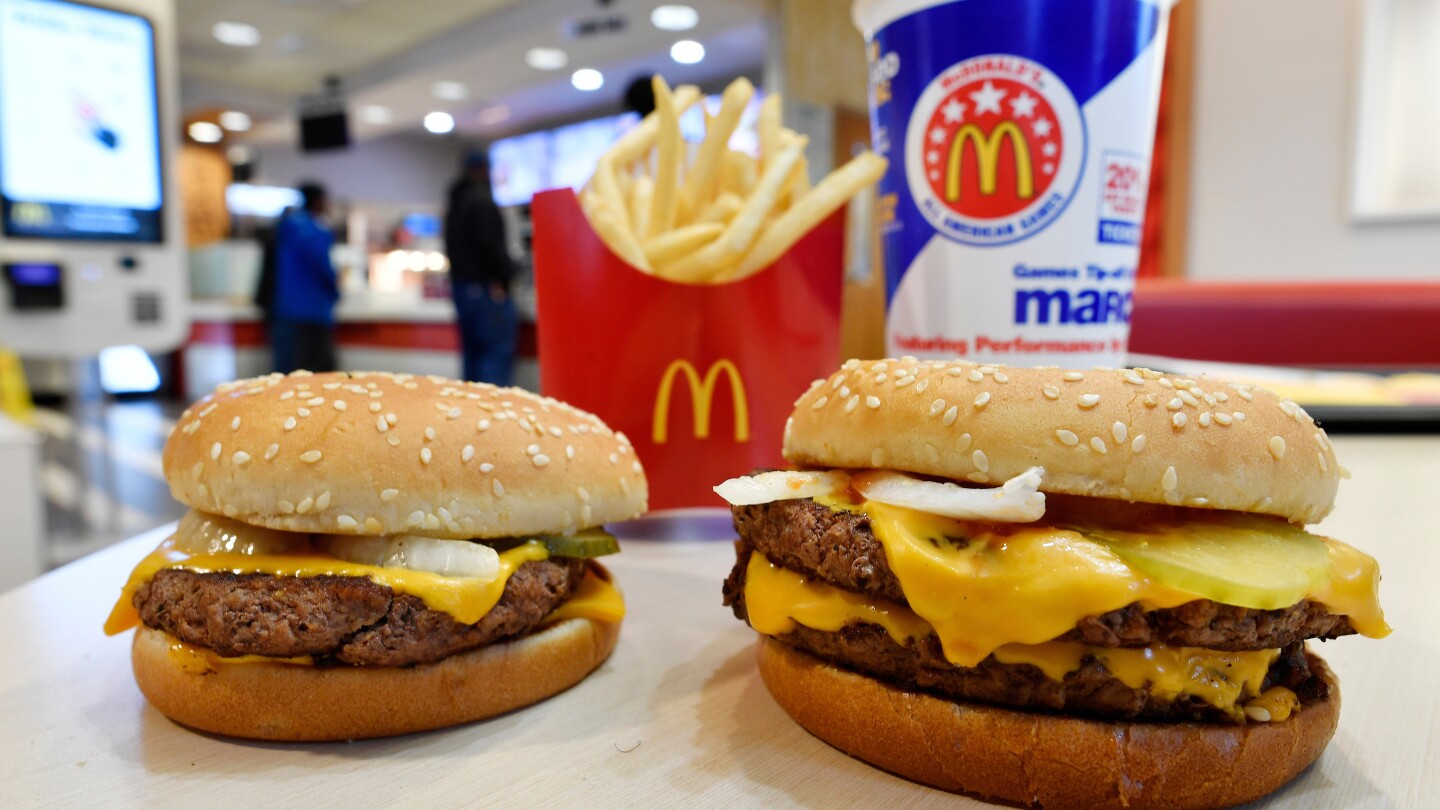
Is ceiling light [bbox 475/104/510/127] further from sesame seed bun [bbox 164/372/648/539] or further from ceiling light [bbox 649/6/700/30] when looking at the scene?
sesame seed bun [bbox 164/372/648/539]

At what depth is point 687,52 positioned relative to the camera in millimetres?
12820

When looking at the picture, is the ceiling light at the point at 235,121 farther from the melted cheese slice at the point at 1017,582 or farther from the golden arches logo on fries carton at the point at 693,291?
the melted cheese slice at the point at 1017,582

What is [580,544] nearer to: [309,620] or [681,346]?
[309,620]

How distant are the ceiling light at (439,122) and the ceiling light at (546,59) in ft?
14.4

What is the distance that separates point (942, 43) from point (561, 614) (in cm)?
126

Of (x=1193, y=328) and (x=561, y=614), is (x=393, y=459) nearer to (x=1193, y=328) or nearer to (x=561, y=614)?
(x=561, y=614)

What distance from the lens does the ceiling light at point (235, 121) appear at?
16.4m

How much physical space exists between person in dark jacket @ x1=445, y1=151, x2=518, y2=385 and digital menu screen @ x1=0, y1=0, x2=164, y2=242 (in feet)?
14.1

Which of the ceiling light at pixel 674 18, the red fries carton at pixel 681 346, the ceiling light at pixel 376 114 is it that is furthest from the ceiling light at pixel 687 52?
the red fries carton at pixel 681 346

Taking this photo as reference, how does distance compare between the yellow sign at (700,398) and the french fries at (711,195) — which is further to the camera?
the yellow sign at (700,398)

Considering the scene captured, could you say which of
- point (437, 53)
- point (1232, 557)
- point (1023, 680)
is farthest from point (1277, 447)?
point (437, 53)

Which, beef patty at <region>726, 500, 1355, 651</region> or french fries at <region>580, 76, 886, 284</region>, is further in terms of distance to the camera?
french fries at <region>580, 76, 886, 284</region>

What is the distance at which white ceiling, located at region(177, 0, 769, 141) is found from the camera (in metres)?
11.3

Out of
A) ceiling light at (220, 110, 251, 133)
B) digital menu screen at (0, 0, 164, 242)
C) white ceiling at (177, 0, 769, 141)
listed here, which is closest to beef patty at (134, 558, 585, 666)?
digital menu screen at (0, 0, 164, 242)
